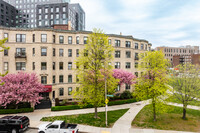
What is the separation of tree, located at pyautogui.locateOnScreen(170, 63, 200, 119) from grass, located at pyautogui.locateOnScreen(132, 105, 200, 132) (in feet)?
5.30

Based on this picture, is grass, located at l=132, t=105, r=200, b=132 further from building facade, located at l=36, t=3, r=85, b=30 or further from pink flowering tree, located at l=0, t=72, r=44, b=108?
building facade, located at l=36, t=3, r=85, b=30

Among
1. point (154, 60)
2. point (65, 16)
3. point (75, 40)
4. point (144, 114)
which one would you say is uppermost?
point (65, 16)

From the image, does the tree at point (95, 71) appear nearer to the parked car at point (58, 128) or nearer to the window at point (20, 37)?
the parked car at point (58, 128)

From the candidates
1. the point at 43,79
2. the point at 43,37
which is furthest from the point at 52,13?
the point at 43,79

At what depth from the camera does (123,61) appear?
37.9 m

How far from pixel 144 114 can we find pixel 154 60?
10.2m

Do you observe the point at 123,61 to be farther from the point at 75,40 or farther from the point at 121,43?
the point at 75,40

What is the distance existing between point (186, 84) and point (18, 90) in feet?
90.7

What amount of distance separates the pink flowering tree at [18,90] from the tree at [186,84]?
23.5 metres

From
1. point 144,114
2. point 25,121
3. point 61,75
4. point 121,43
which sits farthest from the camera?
point 121,43

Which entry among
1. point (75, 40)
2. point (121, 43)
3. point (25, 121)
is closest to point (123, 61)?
point (121, 43)

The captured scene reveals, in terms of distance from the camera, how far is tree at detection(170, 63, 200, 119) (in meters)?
20.5

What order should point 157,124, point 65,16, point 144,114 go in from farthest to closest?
point 65,16 < point 144,114 < point 157,124

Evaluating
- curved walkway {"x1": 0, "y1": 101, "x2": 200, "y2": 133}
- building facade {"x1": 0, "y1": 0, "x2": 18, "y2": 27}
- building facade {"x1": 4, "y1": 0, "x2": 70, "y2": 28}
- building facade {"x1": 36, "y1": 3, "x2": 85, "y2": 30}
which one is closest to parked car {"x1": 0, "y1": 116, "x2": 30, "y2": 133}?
curved walkway {"x1": 0, "y1": 101, "x2": 200, "y2": 133}
